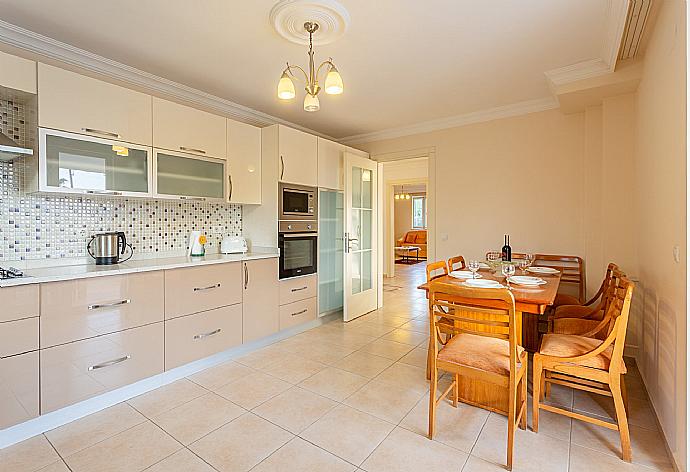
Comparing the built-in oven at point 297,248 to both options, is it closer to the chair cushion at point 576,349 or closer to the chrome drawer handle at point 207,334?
the chrome drawer handle at point 207,334

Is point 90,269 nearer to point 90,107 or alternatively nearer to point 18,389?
point 18,389

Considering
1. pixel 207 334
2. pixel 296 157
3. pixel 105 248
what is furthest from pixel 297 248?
pixel 105 248

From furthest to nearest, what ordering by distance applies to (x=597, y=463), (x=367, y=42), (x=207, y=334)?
(x=207, y=334) → (x=367, y=42) → (x=597, y=463)

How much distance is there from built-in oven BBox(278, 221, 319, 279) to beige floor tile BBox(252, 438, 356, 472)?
6.30ft

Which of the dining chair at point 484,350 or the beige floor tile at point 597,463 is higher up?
the dining chair at point 484,350

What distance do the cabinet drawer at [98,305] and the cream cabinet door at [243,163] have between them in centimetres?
118

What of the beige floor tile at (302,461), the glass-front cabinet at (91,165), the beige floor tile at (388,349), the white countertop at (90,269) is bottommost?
the beige floor tile at (302,461)

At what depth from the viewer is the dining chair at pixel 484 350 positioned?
172 cm

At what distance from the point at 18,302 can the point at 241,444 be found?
148cm

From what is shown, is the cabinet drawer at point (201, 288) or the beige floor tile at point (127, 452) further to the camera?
the cabinet drawer at point (201, 288)

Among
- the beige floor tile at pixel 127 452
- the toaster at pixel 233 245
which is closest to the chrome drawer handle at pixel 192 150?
the toaster at pixel 233 245

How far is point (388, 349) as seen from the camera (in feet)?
11.1

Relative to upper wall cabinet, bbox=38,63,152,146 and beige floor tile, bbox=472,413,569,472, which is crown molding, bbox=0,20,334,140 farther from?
beige floor tile, bbox=472,413,569,472

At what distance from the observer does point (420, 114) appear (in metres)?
4.18
